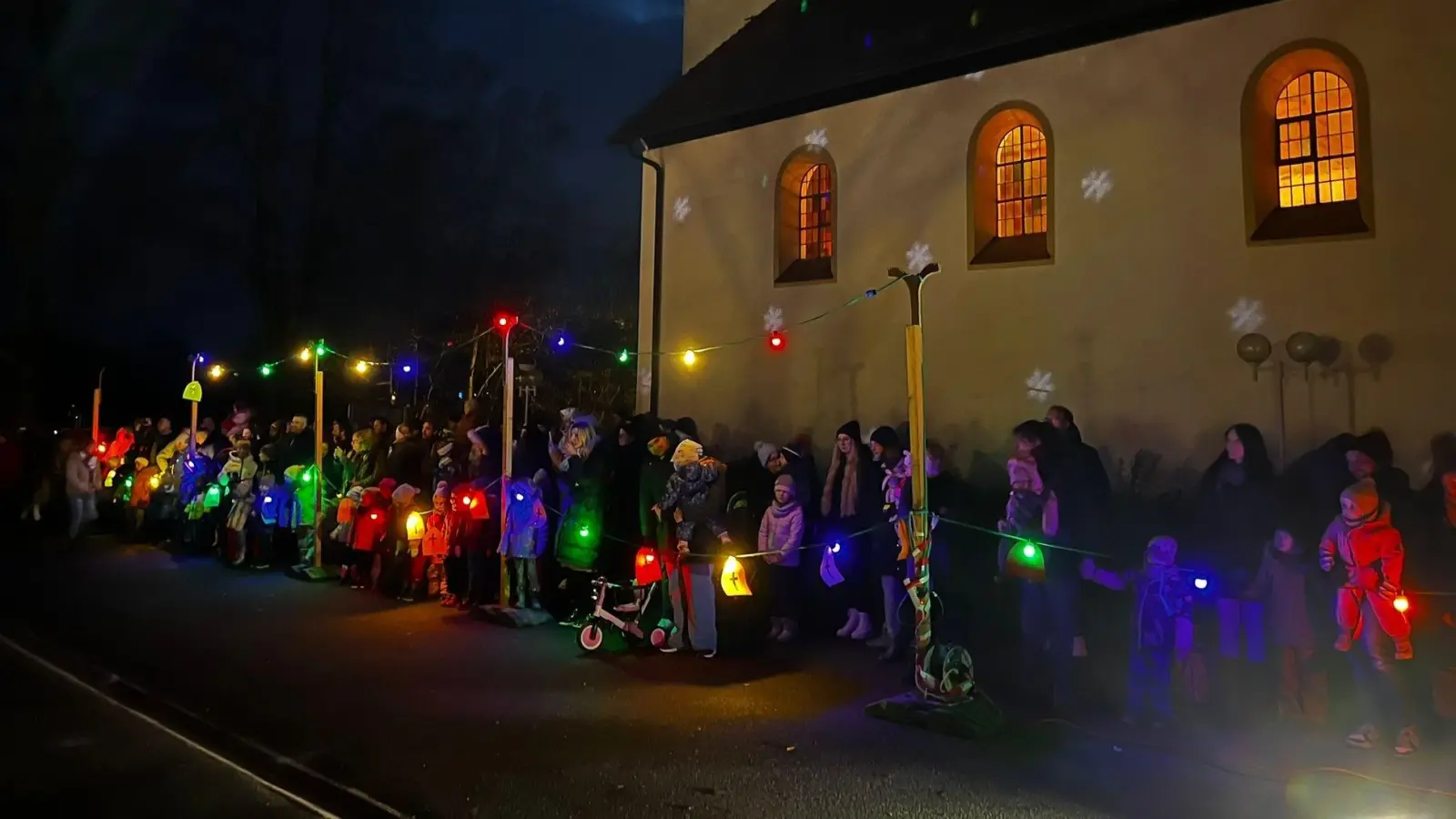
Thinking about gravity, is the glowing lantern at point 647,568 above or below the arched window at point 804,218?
below

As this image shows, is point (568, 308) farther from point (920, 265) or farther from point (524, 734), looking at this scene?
point (524, 734)

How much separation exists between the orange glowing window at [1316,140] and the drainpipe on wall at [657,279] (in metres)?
8.03

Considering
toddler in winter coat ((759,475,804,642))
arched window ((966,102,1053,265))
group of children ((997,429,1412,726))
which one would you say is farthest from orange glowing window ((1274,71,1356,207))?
toddler in winter coat ((759,475,804,642))

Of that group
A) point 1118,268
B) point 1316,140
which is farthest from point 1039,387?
point 1316,140

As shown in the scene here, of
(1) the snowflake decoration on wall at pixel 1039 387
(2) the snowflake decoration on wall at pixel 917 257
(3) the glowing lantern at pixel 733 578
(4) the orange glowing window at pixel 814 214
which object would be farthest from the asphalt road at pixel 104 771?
(4) the orange glowing window at pixel 814 214

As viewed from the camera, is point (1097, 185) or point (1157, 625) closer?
point (1157, 625)

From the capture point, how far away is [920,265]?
11492 millimetres

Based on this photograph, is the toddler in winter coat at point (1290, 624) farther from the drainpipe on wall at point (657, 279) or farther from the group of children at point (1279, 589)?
the drainpipe on wall at point (657, 279)

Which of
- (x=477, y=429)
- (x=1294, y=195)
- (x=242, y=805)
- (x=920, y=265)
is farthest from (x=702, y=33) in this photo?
(x=242, y=805)

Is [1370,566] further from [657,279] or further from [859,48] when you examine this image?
[657,279]

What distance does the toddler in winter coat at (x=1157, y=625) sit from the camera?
652 centimetres

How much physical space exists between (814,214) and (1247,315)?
226 inches

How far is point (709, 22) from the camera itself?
1551 cm

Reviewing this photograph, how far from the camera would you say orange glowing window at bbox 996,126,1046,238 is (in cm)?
1100
